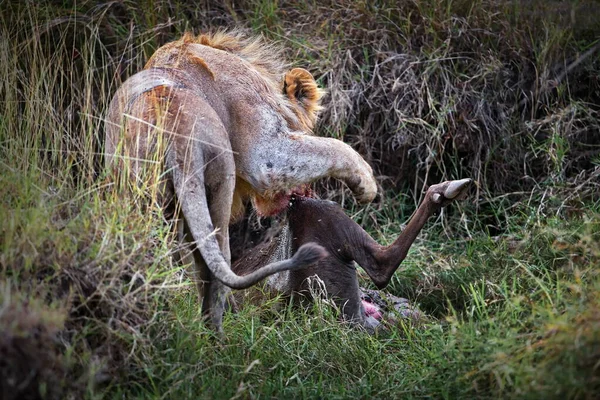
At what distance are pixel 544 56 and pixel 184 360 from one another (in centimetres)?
362

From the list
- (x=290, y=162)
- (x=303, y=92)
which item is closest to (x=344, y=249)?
(x=290, y=162)

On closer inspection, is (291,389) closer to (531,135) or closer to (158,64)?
(158,64)

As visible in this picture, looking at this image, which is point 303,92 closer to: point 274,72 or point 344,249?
point 274,72

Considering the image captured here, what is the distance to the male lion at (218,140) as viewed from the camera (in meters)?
4.02

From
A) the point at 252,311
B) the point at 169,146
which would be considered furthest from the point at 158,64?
the point at 252,311

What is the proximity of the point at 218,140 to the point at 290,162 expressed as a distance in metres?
0.42

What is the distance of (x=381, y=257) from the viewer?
471 cm

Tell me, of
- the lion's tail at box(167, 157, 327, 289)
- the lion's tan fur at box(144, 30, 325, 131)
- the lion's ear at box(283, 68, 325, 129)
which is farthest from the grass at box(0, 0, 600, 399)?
the lion's ear at box(283, 68, 325, 129)

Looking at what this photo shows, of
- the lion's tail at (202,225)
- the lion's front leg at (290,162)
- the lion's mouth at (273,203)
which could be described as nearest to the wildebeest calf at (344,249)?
the lion's mouth at (273,203)

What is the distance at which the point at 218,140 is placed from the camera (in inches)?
164

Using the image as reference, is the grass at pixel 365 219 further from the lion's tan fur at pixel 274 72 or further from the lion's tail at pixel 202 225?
the lion's tan fur at pixel 274 72

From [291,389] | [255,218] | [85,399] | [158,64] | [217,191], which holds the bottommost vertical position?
[255,218]

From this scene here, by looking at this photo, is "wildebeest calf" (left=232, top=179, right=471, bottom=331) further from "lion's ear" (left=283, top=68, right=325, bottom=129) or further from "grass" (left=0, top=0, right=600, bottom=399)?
"lion's ear" (left=283, top=68, right=325, bottom=129)

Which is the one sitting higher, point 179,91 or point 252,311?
point 179,91
